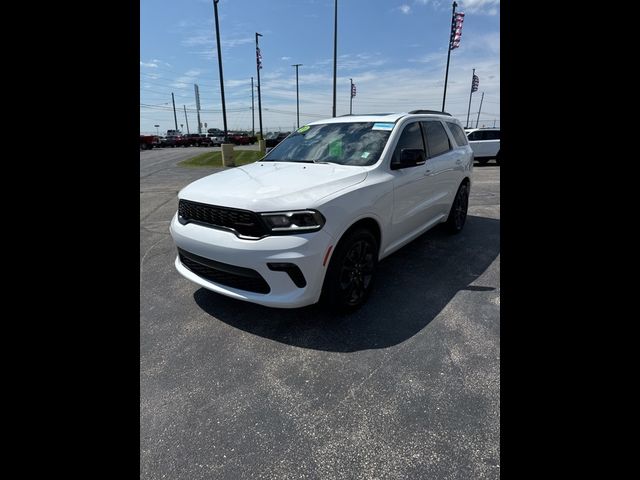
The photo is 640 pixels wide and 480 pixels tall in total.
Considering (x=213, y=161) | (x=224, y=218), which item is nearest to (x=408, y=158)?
(x=224, y=218)

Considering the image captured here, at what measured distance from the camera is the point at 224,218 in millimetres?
2920

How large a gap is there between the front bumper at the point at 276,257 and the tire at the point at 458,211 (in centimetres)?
337

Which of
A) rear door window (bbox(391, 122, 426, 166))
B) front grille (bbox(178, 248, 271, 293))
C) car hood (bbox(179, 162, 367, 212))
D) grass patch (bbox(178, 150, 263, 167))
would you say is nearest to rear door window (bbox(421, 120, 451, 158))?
rear door window (bbox(391, 122, 426, 166))

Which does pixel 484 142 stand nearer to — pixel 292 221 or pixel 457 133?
pixel 457 133

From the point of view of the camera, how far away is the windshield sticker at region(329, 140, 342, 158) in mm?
3854

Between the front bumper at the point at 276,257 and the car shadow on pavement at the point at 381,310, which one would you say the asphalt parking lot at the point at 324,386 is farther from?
the front bumper at the point at 276,257

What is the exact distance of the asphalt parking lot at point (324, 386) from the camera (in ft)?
6.17

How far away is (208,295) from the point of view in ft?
12.2

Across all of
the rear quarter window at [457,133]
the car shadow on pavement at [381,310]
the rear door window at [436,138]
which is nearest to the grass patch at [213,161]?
the rear quarter window at [457,133]
